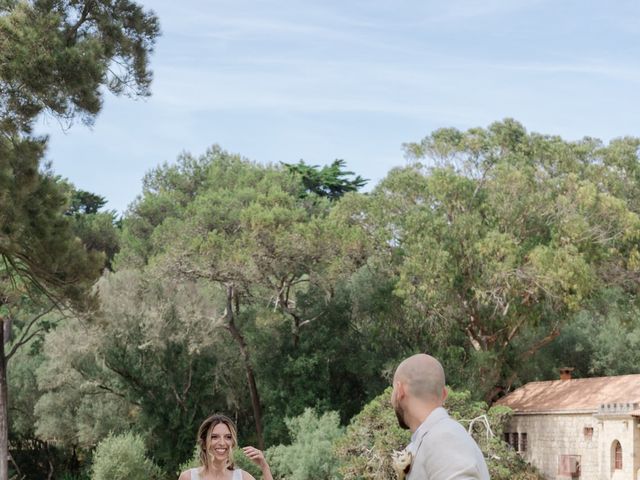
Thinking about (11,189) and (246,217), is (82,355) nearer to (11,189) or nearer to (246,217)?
(246,217)

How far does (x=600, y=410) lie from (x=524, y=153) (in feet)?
38.3

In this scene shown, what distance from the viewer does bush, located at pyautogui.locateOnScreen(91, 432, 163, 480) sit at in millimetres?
33156

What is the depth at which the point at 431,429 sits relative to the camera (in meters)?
3.23

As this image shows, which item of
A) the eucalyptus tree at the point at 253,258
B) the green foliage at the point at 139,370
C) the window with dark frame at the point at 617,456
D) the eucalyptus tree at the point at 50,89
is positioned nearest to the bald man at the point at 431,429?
the eucalyptus tree at the point at 50,89

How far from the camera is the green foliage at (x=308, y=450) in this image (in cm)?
3231

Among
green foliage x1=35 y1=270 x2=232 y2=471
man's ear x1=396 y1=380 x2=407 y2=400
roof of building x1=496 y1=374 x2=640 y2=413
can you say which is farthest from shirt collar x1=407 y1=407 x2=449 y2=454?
green foliage x1=35 y1=270 x2=232 y2=471

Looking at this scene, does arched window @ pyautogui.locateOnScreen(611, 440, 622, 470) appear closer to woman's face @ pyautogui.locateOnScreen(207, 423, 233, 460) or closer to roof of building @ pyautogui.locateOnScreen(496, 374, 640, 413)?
roof of building @ pyautogui.locateOnScreen(496, 374, 640, 413)

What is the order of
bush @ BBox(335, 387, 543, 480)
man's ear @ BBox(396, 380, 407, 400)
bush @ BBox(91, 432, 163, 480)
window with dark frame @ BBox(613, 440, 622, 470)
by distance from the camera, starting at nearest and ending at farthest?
man's ear @ BBox(396, 380, 407, 400) → bush @ BBox(335, 387, 543, 480) → window with dark frame @ BBox(613, 440, 622, 470) → bush @ BBox(91, 432, 163, 480)

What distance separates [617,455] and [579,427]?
2.18 m

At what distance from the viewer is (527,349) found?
121 feet

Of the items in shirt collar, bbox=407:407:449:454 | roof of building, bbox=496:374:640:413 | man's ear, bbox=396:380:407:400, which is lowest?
roof of building, bbox=496:374:640:413

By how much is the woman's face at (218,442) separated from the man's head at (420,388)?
2410mm

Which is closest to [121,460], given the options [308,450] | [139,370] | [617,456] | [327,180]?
[139,370]

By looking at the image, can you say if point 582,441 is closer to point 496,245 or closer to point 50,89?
point 496,245
